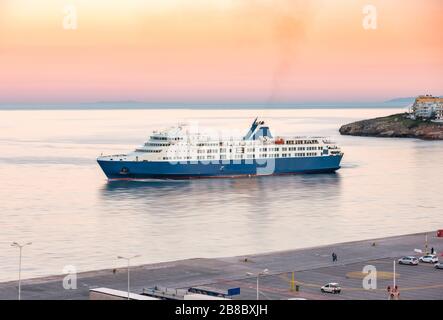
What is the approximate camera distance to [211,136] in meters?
123

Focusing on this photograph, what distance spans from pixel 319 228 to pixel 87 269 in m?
23.1

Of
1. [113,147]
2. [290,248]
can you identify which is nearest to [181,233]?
[290,248]

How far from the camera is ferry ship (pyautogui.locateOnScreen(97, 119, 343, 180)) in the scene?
4437 inches

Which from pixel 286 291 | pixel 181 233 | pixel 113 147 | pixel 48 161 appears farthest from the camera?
pixel 113 147

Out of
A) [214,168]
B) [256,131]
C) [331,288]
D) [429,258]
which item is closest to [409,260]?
[429,258]

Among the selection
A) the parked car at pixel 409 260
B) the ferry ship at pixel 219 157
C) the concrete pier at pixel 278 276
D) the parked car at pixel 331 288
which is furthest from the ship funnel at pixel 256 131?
the parked car at pixel 331 288

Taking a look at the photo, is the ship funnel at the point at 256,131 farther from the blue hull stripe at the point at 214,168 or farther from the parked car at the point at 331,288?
the parked car at the point at 331,288

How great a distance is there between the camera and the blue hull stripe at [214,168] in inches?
4377

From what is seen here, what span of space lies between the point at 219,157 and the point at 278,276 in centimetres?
A: 7087

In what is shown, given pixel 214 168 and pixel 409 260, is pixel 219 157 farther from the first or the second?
pixel 409 260

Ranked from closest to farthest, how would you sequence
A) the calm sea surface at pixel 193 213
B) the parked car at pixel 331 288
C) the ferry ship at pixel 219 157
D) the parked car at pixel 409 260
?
the parked car at pixel 331 288
the parked car at pixel 409 260
the calm sea surface at pixel 193 213
the ferry ship at pixel 219 157

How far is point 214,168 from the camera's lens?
11750 centimetres

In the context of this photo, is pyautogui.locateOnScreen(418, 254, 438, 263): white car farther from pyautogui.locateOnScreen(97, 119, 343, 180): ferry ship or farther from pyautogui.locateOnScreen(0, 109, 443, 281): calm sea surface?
pyautogui.locateOnScreen(97, 119, 343, 180): ferry ship
